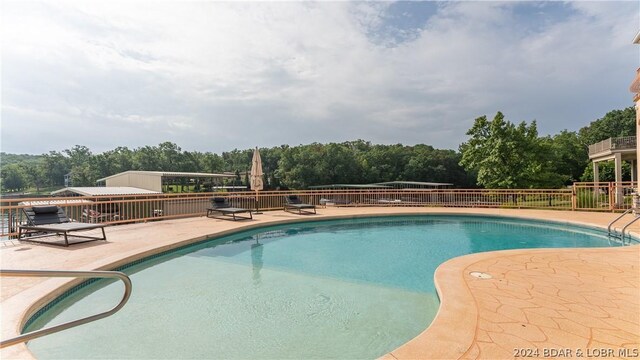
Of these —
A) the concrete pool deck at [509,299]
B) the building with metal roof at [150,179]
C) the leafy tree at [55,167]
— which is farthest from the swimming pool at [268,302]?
the leafy tree at [55,167]

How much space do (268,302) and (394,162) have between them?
5429cm

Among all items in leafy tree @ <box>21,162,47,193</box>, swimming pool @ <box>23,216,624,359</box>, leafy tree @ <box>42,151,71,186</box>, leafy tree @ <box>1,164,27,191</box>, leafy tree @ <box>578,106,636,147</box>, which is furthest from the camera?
leafy tree @ <box>42,151,71,186</box>

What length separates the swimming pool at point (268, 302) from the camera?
3059mm

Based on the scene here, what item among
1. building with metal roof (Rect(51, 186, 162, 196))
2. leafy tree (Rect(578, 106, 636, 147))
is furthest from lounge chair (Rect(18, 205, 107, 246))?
leafy tree (Rect(578, 106, 636, 147))

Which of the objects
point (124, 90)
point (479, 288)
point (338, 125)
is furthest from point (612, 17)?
point (338, 125)

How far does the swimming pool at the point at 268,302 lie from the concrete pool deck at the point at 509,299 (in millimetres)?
377

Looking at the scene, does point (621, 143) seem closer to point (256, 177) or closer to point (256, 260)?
point (256, 177)

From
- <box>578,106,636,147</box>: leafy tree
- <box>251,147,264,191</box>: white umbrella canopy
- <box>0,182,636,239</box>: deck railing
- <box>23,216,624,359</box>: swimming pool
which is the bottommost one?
<box>23,216,624,359</box>: swimming pool

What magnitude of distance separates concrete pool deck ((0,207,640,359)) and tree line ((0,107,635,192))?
18.2m

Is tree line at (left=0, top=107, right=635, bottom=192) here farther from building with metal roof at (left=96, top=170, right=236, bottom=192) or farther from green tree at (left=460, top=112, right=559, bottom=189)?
building with metal roof at (left=96, top=170, right=236, bottom=192)

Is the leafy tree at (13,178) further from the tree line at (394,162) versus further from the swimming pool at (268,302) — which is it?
the swimming pool at (268,302)

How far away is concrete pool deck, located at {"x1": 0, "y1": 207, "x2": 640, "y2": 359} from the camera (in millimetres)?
2480

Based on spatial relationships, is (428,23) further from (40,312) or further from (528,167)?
(528,167)

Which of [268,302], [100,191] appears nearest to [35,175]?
[100,191]
